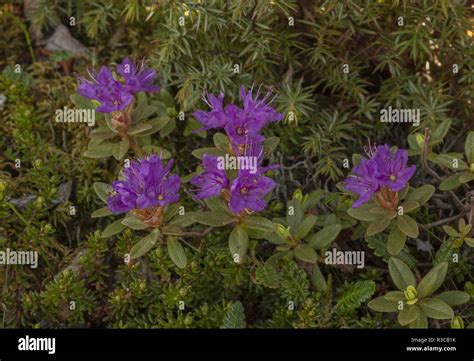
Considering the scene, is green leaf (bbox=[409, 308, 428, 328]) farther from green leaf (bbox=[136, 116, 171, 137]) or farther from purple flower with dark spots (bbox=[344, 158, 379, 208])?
green leaf (bbox=[136, 116, 171, 137])

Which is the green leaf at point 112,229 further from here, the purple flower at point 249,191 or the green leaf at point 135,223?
the purple flower at point 249,191

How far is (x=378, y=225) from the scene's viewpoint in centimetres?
278

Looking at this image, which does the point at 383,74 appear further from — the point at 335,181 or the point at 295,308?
the point at 295,308

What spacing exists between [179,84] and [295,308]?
115 cm

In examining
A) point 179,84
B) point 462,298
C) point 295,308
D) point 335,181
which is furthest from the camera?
point 179,84

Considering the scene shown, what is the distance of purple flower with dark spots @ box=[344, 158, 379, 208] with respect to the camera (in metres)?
2.69

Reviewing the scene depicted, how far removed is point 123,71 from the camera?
303 centimetres

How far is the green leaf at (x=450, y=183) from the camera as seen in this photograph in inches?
115

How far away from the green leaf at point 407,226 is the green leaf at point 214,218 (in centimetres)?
58

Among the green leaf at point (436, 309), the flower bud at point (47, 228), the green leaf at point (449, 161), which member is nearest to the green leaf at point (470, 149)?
Answer: the green leaf at point (449, 161)

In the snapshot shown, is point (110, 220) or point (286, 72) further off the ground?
point (286, 72)

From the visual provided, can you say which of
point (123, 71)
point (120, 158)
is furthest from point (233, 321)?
point (123, 71)

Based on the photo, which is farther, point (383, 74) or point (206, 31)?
point (383, 74)

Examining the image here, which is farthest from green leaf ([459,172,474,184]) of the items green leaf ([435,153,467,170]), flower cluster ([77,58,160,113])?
flower cluster ([77,58,160,113])
